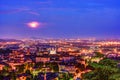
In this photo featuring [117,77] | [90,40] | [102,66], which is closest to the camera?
[117,77]

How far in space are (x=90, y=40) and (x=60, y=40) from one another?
55.9 feet

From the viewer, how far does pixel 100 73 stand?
854 centimetres

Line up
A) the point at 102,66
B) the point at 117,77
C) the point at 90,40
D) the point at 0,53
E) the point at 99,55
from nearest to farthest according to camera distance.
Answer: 1. the point at 117,77
2. the point at 102,66
3. the point at 99,55
4. the point at 0,53
5. the point at 90,40

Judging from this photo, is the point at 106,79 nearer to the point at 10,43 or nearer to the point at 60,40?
the point at 10,43

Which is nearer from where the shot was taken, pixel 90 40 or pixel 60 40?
pixel 90 40

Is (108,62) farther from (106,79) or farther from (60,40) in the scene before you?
(60,40)

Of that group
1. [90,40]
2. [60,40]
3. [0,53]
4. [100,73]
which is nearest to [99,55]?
[100,73]

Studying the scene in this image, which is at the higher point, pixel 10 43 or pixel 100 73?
pixel 10 43

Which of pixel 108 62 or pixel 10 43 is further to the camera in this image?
pixel 10 43

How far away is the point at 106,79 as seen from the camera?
838cm

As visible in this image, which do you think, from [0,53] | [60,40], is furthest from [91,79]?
[60,40]

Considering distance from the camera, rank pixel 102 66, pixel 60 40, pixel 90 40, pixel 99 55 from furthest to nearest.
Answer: pixel 60 40, pixel 90 40, pixel 99 55, pixel 102 66

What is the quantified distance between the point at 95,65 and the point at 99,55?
1.16 metres

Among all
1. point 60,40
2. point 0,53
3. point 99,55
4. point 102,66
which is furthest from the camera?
point 60,40
